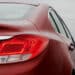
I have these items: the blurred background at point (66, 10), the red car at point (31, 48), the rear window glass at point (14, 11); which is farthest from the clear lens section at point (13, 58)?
the blurred background at point (66, 10)

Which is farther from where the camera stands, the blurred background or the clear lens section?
the blurred background

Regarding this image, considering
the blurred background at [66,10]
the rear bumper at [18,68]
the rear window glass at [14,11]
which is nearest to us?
the rear bumper at [18,68]

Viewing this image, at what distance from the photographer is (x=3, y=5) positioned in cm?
516

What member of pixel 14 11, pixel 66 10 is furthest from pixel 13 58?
pixel 66 10

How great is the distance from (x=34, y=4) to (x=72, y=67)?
97 cm

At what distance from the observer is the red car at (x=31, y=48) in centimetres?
395

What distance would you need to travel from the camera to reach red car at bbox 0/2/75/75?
395cm

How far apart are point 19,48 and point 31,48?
0.35 ft

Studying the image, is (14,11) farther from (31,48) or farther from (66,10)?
(66,10)

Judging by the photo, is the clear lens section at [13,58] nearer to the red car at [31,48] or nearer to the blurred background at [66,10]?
the red car at [31,48]

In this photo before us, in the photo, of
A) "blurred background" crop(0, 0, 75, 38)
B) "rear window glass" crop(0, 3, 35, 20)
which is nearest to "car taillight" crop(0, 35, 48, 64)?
"rear window glass" crop(0, 3, 35, 20)

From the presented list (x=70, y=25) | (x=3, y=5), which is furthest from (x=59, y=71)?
(x=70, y=25)

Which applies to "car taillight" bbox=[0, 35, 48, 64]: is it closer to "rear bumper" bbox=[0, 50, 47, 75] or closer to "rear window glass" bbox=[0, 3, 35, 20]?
"rear bumper" bbox=[0, 50, 47, 75]

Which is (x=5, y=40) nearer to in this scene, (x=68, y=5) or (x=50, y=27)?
(x=50, y=27)
